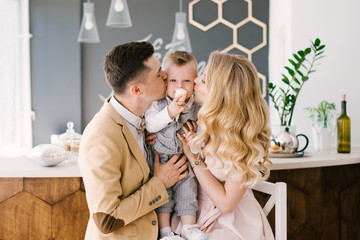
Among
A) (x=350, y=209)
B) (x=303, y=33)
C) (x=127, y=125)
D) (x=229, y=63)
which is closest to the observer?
(x=229, y=63)

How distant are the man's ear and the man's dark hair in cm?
3

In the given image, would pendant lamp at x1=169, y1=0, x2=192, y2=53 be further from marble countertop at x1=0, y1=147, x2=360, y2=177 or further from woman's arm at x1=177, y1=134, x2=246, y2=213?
woman's arm at x1=177, y1=134, x2=246, y2=213

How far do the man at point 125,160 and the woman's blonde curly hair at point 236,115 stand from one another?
0.80 ft

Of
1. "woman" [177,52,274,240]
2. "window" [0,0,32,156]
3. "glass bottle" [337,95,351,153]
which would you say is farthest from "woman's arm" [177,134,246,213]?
"window" [0,0,32,156]

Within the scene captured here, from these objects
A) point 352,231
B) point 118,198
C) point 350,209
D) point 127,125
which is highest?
point 127,125

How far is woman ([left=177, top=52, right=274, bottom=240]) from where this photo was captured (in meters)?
1.47

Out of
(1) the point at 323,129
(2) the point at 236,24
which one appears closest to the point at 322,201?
(1) the point at 323,129

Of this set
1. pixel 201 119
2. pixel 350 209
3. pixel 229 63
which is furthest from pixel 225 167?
pixel 350 209

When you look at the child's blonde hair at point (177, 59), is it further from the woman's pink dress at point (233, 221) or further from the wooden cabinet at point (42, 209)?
the wooden cabinet at point (42, 209)

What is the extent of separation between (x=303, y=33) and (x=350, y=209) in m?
1.76

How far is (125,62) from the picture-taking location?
1493 millimetres

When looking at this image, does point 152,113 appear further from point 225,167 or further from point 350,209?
point 350,209

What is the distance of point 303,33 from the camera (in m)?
3.39

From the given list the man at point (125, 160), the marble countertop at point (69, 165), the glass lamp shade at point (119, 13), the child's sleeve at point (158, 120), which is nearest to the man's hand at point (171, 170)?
the man at point (125, 160)
